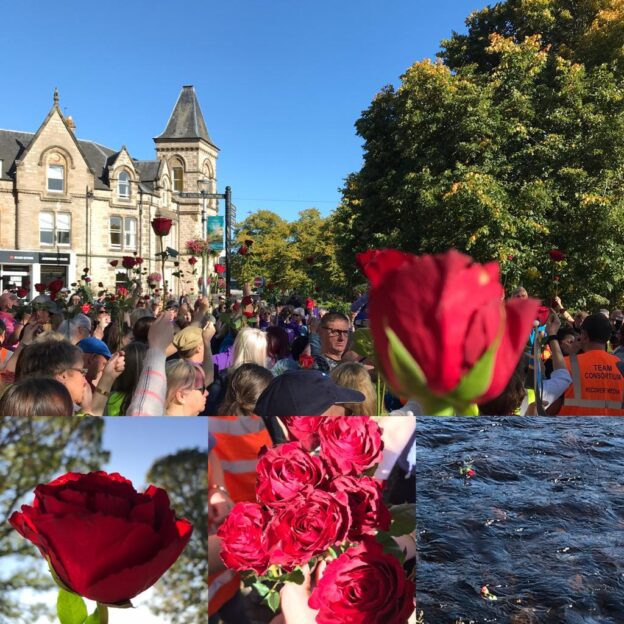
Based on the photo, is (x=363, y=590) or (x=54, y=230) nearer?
(x=363, y=590)

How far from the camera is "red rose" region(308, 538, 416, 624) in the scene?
154 centimetres

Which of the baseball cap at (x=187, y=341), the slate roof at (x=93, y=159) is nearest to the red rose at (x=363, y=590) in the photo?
the baseball cap at (x=187, y=341)


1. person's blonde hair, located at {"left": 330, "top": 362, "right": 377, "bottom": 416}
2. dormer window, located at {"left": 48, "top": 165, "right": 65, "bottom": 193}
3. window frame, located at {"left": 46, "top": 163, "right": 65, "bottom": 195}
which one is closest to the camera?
person's blonde hair, located at {"left": 330, "top": 362, "right": 377, "bottom": 416}

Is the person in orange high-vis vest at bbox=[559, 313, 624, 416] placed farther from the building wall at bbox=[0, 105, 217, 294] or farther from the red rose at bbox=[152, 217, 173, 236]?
the building wall at bbox=[0, 105, 217, 294]

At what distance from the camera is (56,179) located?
155 feet

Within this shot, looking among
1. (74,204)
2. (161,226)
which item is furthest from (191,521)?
(74,204)

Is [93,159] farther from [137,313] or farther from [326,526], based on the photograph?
[326,526]

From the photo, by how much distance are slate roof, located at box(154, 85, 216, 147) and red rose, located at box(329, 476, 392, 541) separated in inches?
2809

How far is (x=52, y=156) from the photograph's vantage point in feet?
155

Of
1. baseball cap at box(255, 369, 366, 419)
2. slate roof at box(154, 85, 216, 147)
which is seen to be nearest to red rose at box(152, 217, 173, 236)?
baseball cap at box(255, 369, 366, 419)

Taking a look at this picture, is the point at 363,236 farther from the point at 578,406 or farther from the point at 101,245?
the point at 101,245

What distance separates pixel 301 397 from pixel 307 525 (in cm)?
31

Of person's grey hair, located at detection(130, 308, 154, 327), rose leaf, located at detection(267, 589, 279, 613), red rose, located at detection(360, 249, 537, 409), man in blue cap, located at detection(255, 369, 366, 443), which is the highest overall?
person's grey hair, located at detection(130, 308, 154, 327)

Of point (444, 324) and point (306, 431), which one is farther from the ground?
point (444, 324)
